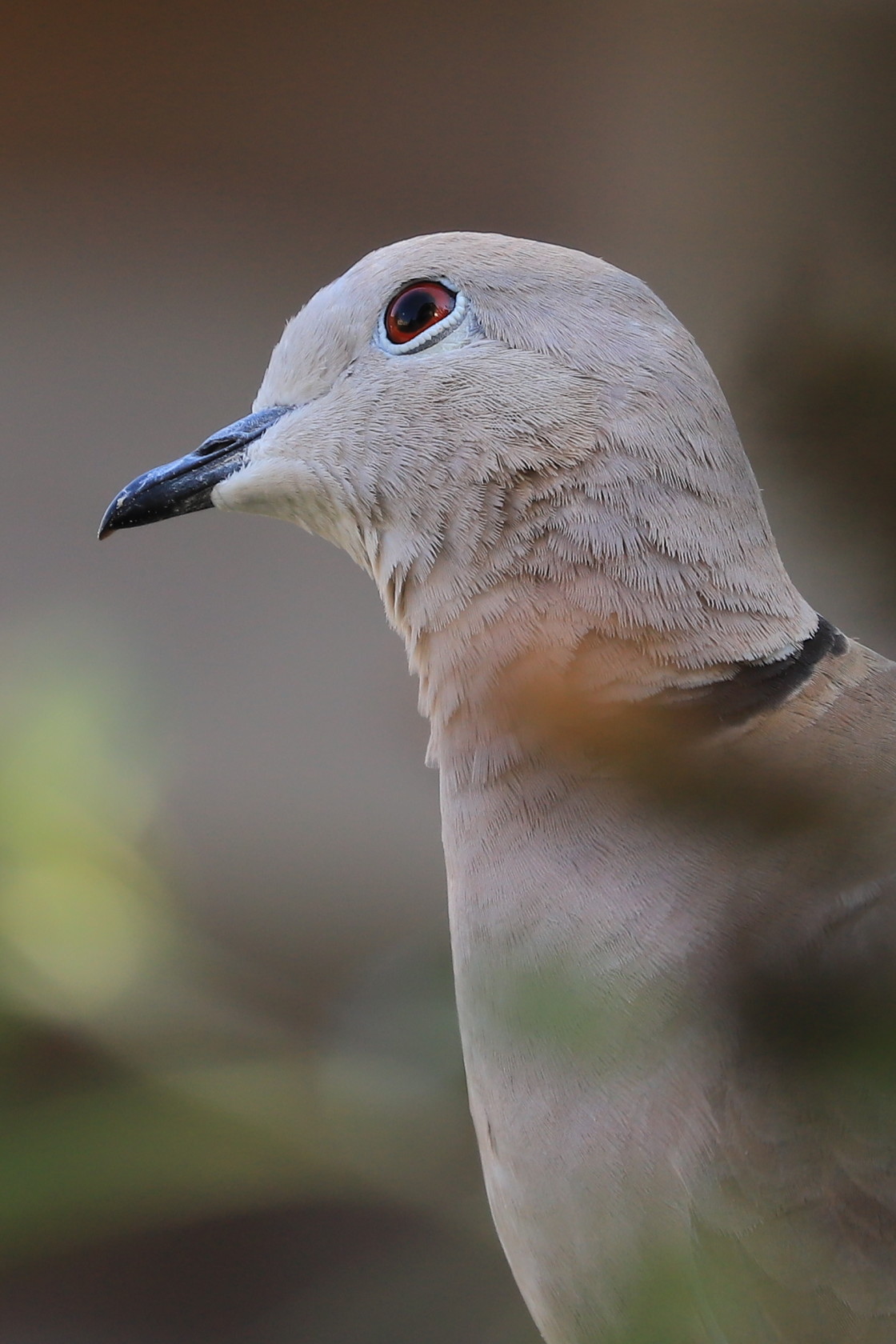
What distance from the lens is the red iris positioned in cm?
148

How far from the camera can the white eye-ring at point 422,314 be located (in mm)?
1468

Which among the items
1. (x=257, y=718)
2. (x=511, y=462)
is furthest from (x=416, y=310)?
(x=257, y=718)

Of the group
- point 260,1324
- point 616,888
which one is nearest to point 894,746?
point 616,888

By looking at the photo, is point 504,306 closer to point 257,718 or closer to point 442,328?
point 442,328

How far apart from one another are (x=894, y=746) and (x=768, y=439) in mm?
905

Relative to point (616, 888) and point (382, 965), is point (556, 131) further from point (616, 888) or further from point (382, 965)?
point (382, 965)

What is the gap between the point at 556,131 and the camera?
1.36 m

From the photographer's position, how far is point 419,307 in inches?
58.3

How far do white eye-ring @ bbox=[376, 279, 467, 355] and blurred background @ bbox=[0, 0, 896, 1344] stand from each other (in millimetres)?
479

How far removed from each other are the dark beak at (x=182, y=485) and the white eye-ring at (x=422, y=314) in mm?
225

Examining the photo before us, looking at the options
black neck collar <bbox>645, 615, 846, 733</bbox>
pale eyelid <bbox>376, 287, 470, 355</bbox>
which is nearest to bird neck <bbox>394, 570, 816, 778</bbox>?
black neck collar <bbox>645, 615, 846, 733</bbox>

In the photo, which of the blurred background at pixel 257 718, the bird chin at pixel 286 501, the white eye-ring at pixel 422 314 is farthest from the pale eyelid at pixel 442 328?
the blurred background at pixel 257 718

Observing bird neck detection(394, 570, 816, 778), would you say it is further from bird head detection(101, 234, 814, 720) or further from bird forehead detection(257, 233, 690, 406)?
bird forehead detection(257, 233, 690, 406)

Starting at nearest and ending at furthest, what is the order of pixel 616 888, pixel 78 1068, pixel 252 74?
pixel 78 1068 → pixel 252 74 → pixel 616 888
